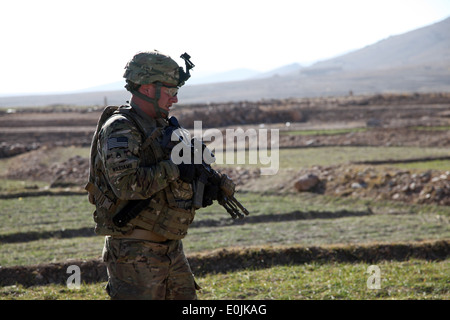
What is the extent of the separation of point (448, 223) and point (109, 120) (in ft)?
39.3

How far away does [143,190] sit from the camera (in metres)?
4.45

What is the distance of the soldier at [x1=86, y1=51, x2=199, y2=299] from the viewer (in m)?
4.45

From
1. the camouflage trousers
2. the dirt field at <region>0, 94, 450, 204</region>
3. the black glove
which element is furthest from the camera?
the dirt field at <region>0, 94, 450, 204</region>

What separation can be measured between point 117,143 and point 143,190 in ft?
1.41

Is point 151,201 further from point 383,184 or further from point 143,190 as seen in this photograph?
point 383,184

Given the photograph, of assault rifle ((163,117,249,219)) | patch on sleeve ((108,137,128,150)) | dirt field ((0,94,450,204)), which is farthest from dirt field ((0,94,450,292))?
patch on sleeve ((108,137,128,150))

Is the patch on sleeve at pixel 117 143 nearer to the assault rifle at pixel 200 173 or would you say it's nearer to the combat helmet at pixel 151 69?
the assault rifle at pixel 200 173

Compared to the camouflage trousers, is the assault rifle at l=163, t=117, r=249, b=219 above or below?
above

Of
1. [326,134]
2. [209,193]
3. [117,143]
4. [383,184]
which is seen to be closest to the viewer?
[117,143]

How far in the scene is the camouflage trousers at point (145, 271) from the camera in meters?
4.54

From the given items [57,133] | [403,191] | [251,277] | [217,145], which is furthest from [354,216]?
[57,133]

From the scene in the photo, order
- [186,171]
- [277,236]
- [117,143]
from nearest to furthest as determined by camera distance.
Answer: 1. [117,143]
2. [186,171]
3. [277,236]

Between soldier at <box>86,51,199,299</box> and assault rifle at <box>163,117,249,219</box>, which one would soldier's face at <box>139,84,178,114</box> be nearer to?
soldier at <box>86,51,199,299</box>

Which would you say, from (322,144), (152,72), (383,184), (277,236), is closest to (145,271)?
(152,72)
